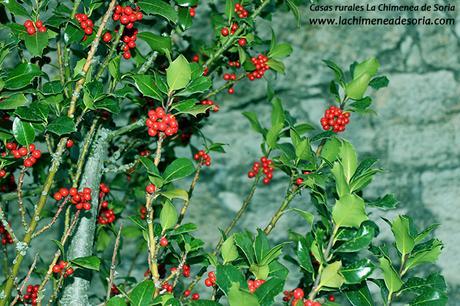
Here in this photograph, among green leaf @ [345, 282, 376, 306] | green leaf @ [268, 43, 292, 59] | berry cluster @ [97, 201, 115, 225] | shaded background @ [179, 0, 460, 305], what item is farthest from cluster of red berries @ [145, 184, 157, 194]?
shaded background @ [179, 0, 460, 305]

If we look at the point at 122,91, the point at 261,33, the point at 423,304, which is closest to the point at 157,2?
the point at 122,91

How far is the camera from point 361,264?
1.04 meters

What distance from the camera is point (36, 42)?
111cm

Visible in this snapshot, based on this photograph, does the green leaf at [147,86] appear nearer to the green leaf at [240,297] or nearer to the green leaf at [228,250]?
the green leaf at [228,250]

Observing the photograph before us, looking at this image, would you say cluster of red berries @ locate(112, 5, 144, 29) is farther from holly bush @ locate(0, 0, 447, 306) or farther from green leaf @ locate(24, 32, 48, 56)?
green leaf @ locate(24, 32, 48, 56)

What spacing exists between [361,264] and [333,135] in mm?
286

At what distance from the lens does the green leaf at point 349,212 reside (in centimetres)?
101

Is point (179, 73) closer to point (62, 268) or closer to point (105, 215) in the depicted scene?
point (62, 268)

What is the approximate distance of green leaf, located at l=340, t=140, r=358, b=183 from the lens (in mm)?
1078

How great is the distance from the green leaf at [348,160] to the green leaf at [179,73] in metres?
0.26

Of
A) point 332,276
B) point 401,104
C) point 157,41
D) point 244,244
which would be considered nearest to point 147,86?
point 157,41

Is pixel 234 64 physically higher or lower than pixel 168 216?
higher

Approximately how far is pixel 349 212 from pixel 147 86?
1.16 ft

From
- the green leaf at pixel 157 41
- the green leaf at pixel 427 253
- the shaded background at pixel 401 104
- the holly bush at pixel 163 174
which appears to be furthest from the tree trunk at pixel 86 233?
the shaded background at pixel 401 104
